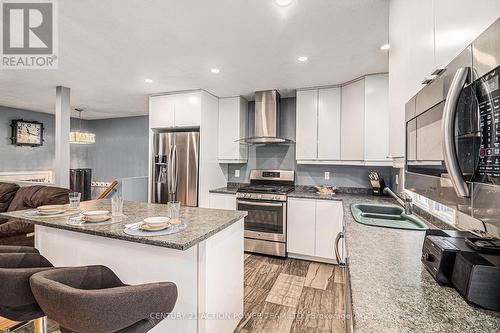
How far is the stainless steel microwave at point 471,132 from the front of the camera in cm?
42

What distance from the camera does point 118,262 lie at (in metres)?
1.56

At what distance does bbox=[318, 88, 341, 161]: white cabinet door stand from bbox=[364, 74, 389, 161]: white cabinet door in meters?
0.40

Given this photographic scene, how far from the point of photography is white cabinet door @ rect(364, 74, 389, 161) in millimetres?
2771

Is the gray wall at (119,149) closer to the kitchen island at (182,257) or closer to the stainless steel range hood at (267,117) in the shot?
the stainless steel range hood at (267,117)

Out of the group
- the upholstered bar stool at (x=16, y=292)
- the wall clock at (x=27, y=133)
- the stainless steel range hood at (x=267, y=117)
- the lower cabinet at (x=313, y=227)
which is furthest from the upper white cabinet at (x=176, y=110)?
the wall clock at (x=27, y=133)

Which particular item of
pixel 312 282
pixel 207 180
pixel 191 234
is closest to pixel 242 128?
pixel 207 180

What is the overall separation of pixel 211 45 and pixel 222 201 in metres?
2.17

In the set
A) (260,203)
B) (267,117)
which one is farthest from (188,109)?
(260,203)

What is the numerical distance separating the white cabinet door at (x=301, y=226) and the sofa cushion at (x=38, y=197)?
119 inches

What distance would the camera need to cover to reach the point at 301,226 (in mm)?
3133

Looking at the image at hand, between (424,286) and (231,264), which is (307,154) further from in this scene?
(424,286)

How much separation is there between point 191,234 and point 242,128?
8.88 feet

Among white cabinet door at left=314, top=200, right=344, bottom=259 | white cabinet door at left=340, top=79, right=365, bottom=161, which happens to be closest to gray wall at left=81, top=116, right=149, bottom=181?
white cabinet door at left=314, top=200, right=344, bottom=259

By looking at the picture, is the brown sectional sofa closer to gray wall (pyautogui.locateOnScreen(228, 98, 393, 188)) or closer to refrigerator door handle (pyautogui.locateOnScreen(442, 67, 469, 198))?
gray wall (pyautogui.locateOnScreen(228, 98, 393, 188))
